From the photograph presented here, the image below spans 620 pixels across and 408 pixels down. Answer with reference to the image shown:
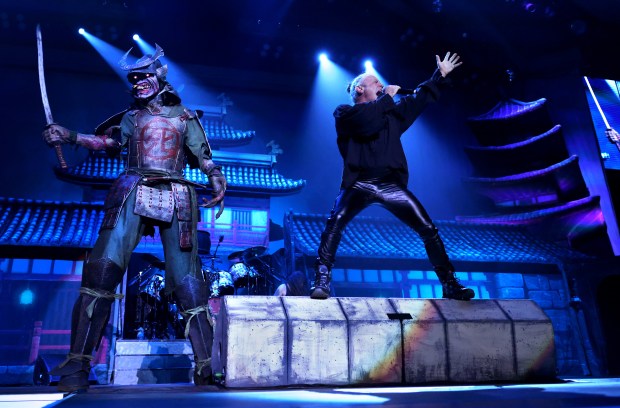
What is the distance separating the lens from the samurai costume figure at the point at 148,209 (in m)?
2.81

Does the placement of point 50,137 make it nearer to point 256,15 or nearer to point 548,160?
point 256,15

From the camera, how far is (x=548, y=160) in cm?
1380

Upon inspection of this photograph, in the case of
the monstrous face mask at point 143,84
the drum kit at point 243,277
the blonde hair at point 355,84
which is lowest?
the drum kit at point 243,277

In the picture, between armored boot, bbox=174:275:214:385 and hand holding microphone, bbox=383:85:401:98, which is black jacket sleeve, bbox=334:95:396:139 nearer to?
hand holding microphone, bbox=383:85:401:98

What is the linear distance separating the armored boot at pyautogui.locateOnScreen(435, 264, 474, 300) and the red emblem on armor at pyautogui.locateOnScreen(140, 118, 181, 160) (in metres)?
2.22

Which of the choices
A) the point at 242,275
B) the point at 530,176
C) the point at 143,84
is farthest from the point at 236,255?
the point at 530,176

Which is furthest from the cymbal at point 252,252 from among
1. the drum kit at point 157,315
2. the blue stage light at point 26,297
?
the blue stage light at point 26,297

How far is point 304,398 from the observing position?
2.06 m

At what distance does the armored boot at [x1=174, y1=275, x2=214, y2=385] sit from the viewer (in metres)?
2.94

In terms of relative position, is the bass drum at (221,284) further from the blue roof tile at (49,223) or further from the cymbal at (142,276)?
the blue roof tile at (49,223)

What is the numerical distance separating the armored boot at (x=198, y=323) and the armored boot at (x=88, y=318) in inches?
16.5

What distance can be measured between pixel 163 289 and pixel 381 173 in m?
6.58

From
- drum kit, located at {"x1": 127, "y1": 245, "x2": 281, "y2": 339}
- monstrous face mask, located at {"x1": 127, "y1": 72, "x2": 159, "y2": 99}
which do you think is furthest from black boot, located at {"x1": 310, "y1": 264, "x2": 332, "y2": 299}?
drum kit, located at {"x1": 127, "y1": 245, "x2": 281, "y2": 339}

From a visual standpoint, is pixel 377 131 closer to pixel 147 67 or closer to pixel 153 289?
pixel 147 67
